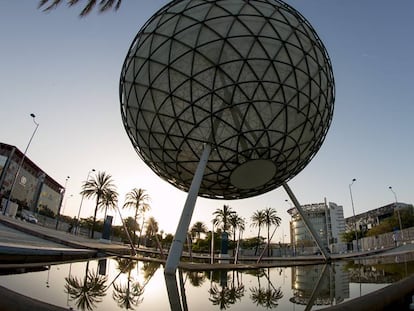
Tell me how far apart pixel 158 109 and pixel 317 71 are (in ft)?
25.7

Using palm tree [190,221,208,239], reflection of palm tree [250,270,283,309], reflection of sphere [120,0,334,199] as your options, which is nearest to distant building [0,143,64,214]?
palm tree [190,221,208,239]

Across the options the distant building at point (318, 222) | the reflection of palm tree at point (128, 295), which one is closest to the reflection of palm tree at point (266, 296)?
the reflection of palm tree at point (128, 295)

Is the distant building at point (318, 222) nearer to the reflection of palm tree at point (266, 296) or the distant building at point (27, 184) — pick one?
the distant building at point (27, 184)

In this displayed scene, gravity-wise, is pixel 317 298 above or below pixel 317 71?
below

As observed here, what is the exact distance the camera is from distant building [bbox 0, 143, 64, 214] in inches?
2825

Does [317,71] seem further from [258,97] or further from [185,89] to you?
[185,89]

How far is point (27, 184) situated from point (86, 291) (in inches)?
3742

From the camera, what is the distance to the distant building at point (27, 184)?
71.8m

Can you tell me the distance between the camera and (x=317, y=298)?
217 inches

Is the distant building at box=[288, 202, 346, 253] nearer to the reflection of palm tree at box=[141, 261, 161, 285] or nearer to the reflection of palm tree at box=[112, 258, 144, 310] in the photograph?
the reflection of palm tree at box=[141, 261, 161, 285]

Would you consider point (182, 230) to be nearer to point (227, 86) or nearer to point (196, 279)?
point (196, 279)

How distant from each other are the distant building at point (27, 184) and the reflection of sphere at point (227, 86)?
65.8 meters

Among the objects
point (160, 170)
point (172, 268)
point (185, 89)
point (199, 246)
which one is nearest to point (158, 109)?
point (185, 89)

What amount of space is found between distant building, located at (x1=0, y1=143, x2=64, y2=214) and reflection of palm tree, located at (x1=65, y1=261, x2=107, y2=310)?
2790 inches
